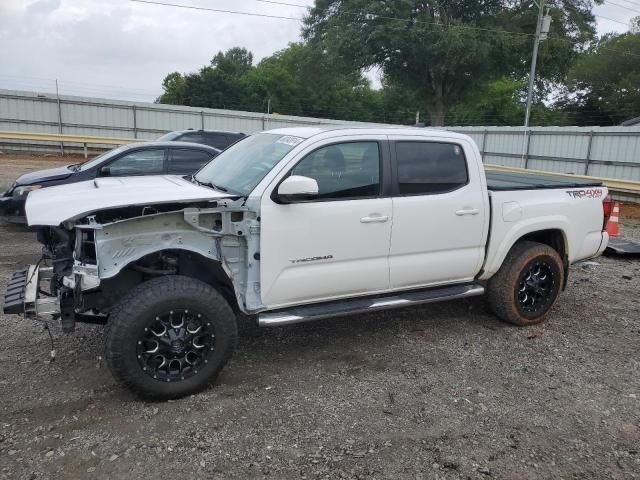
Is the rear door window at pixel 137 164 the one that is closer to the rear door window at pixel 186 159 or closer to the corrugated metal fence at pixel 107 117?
the rear door window at pixel 186 159

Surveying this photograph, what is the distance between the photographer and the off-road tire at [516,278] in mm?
5176

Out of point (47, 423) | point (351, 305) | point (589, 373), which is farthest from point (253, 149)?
point (589, 373)

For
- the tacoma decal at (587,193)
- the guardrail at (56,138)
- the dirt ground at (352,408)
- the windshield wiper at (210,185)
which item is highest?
the windshield wiper at (210,185)

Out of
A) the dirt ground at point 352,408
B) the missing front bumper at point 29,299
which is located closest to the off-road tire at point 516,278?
the dirt ground at point 352,408

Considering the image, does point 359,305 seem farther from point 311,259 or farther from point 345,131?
point 345,131

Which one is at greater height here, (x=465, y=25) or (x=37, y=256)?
(x=465, y=25)

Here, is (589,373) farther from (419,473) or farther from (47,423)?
(47,423)

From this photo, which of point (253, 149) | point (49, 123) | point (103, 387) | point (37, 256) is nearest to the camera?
point (103, 387)

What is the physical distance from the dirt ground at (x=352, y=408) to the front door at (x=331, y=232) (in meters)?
0.69

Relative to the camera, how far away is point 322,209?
408 centimetres

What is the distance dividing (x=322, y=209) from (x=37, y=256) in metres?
5.04

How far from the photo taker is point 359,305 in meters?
4.37

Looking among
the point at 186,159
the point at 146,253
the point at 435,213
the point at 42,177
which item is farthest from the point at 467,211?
the point at 42,177

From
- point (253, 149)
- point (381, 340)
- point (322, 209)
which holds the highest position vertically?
point (253, 149)
